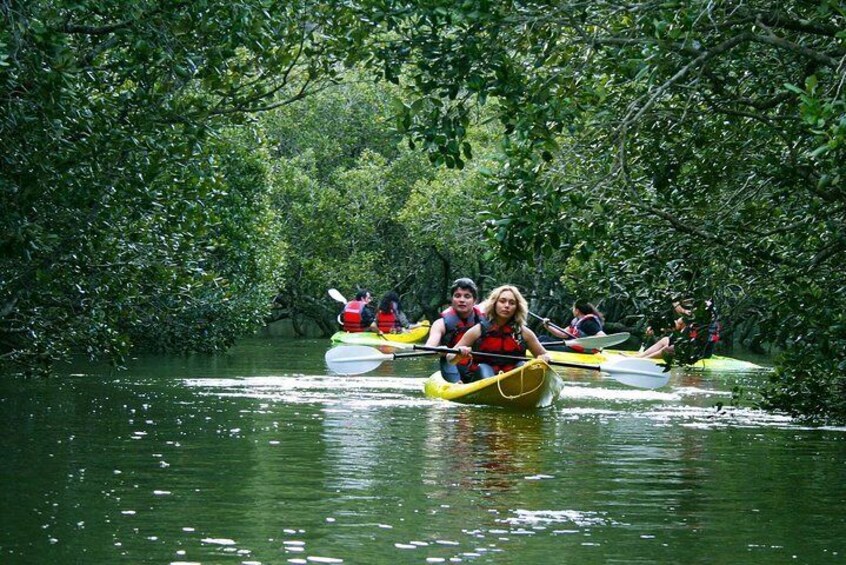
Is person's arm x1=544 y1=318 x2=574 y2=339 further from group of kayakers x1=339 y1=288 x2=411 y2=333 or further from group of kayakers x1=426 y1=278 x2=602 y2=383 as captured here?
group of kayakers x1=426 y1=278 x2=602 y2=383

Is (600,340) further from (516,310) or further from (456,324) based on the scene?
(516,310)

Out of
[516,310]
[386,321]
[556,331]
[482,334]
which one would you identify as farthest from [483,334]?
[386,321]

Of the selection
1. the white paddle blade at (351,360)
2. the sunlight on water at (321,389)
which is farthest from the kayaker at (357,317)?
the white paddle blade at (351,360)

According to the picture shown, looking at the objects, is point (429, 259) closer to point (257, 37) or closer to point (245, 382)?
point (245, 382)

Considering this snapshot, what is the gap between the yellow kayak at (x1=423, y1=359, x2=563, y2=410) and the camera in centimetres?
1706

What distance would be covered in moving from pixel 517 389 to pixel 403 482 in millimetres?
6790

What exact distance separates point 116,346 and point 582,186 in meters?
6.14

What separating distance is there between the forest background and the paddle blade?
1.87 metres

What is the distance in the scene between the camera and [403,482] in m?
10.6

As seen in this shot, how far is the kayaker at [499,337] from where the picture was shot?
17625 millimetres

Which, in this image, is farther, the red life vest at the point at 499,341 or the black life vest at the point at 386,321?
the black life vest at the point at 386,321

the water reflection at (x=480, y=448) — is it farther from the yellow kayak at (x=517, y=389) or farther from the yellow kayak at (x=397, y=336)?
the yellow kayak at (x=397, y=336)

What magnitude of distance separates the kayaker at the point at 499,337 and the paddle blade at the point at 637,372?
3.01ft

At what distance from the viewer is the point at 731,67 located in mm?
14375
